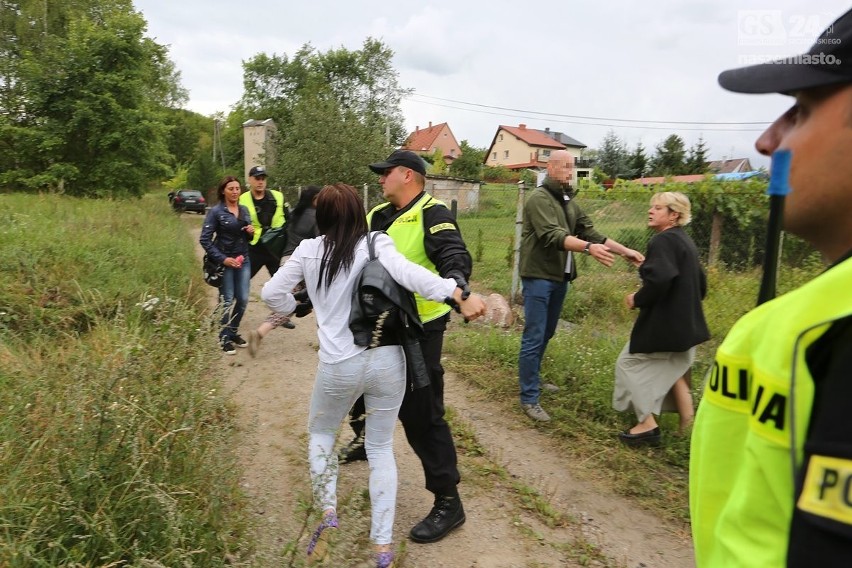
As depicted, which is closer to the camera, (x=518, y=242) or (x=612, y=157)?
(x=518, y=242)

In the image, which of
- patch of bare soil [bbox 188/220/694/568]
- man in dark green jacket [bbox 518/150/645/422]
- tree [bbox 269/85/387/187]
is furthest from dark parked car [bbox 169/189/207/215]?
man in dark green jacket [bbox 518/150/645/422]

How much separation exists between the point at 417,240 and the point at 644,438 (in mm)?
2500

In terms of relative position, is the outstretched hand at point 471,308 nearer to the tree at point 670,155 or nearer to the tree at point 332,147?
the tree at point 332,147

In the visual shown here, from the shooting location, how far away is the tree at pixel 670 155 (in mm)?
A: 32634

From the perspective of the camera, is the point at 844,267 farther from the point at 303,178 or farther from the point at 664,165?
the point at 664,165

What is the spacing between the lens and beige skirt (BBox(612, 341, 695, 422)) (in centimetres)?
394

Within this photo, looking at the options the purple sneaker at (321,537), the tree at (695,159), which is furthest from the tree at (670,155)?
the purple sneaker at (321,537)

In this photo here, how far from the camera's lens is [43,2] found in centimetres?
2523

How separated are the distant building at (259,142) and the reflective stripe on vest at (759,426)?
2992cm

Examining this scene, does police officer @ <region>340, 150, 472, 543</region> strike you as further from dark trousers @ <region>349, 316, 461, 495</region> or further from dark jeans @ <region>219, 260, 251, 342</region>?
dark jeans @ <region>219, 260, 251, 342</region>

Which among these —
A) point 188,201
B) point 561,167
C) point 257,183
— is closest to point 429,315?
point 561,167

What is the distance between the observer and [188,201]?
103 feet

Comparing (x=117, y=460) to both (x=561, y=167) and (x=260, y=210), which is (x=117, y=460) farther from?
(x=260, y=210)

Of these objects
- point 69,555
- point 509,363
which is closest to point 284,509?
point 69,555
